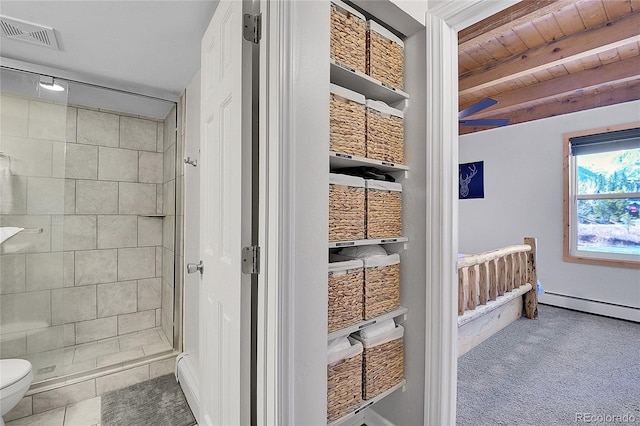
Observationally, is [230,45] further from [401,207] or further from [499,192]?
[499,192]

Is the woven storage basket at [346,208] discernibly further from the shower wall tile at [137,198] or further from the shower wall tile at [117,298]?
the shower wall tile at [117,298]

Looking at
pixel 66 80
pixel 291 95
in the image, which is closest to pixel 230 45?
pixel 291 95

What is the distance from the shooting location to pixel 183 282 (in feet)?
7.66

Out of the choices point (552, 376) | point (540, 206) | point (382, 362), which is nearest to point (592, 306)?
point (540, 206)

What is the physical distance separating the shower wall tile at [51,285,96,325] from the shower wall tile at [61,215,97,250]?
0.36 m

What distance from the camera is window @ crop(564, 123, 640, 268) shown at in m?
3.35

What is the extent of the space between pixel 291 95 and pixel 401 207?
84 centimetres

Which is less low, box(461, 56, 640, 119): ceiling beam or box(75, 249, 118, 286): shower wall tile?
box(461, 56, 640, 119): ceiling beam

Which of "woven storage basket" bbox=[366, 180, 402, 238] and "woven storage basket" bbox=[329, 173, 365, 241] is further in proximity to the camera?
"woven storage basket" bbox=[366, 180, 402, 238]

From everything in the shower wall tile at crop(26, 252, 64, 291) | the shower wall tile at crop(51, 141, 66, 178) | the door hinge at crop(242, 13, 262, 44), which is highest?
the door hinge at crop(242, 13, 262, 44)

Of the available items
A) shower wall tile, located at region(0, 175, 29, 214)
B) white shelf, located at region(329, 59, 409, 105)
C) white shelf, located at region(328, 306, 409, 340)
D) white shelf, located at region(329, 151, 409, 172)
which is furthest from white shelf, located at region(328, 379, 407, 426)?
shower wall tile, located at region(0, 175, 29, 214)

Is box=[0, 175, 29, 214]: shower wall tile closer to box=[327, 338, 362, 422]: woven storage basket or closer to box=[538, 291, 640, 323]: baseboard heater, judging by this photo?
box=[327, 338, 362, 422]: woven storage basket

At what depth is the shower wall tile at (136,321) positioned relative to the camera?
274cm

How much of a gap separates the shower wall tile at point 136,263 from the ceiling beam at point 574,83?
4521 millimetres
